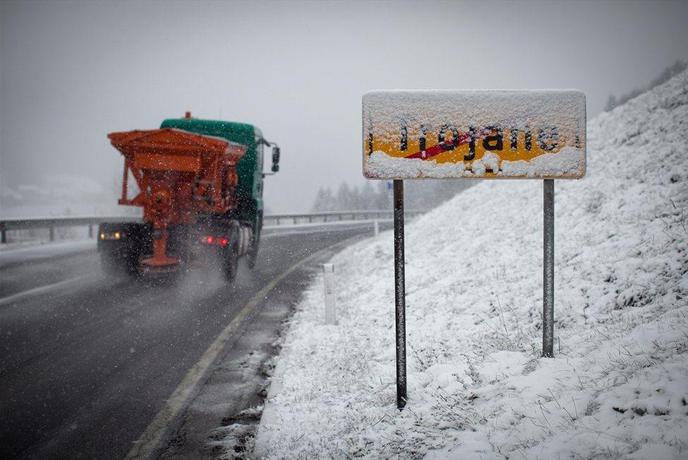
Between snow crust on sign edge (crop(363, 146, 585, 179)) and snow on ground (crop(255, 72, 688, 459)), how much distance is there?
158cm

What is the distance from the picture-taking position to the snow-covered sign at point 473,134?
3611 mm

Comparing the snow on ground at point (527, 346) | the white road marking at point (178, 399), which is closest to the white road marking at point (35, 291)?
the white road marking at point (178, 399)

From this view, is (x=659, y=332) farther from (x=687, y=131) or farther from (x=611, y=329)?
(x=687, y=131)

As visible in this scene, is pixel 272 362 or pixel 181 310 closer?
pixel 272 362

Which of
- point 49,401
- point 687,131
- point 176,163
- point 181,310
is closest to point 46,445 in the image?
point 49,401

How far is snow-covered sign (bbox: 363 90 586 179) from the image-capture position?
3.61 m

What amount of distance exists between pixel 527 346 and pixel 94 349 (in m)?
5.46

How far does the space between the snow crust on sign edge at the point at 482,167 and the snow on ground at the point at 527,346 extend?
5.18 feet

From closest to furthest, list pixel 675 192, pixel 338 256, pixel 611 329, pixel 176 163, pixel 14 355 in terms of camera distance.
Answer: pixel 611 329 < pixel 14 355 < pixel 675 192 < pixel 176 163 < pixel 338 256

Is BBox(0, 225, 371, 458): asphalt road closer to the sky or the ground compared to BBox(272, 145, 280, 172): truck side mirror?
closer to the ground

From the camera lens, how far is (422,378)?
430 centimetres

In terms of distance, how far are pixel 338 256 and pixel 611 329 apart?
518 inches

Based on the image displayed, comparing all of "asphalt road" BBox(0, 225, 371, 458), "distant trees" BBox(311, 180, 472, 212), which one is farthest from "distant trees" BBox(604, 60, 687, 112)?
"distant trees" BBox(311, 180, 472, 212)

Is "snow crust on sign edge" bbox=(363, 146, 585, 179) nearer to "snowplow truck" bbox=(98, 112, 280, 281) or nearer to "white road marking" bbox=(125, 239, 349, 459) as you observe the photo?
"white road marking" bbox=(125, 239, 349, 459)
